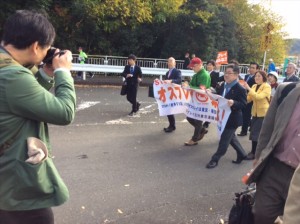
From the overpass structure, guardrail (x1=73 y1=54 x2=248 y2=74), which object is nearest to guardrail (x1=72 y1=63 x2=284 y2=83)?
the overpass structure

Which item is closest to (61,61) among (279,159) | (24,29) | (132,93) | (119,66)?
(24,29)

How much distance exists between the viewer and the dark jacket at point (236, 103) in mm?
5754

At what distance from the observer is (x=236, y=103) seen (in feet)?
18.8

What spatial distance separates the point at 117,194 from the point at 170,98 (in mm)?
3759

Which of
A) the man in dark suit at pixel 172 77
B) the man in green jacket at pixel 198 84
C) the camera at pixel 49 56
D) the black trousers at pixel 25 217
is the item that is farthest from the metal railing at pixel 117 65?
the black trousers at pixel 25 217

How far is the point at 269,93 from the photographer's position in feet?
21.3

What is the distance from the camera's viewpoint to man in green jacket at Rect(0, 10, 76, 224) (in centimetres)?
173

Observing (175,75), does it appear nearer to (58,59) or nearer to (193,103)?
(193,103)

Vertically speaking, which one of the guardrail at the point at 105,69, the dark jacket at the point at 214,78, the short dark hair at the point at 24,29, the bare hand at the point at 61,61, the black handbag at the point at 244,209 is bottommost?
the black handbag at the point at 244,209

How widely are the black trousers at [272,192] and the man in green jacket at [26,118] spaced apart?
5.29ft

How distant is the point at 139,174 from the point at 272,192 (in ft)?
9.39

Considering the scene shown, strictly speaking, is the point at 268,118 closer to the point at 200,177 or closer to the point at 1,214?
the point at 1,214

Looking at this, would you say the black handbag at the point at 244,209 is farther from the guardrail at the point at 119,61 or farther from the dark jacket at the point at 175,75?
the guardrail at the point at 119,61

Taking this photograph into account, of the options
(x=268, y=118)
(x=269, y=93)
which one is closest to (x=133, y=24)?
(x=269, y=93)
